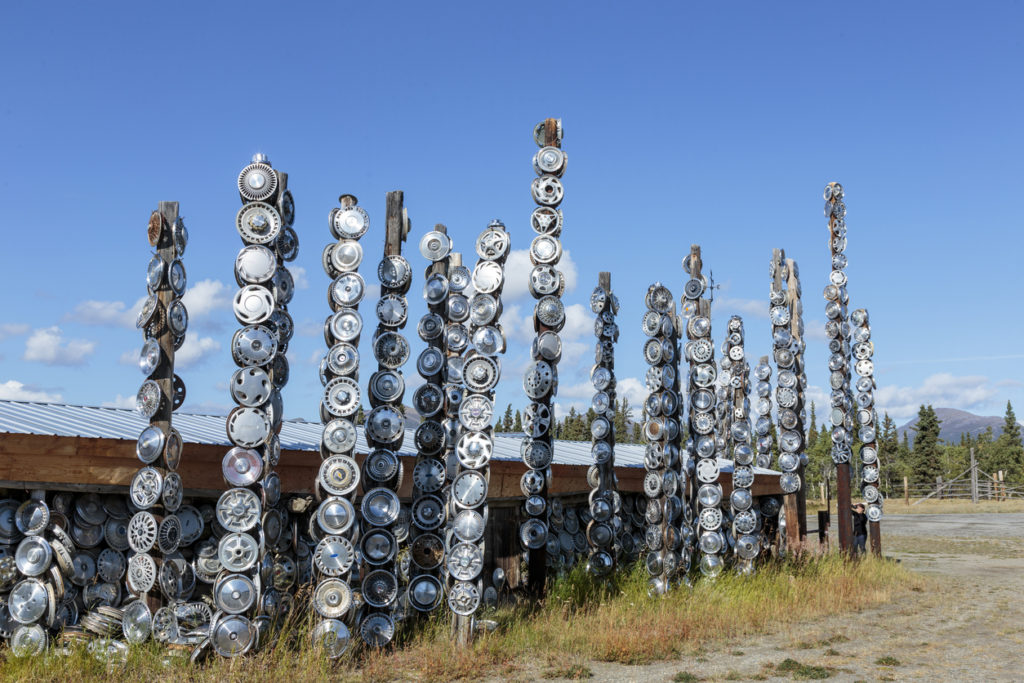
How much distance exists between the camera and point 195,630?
9.98 metres

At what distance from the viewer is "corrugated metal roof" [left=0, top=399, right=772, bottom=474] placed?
1074 centimetres

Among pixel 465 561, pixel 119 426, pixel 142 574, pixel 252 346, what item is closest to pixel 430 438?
pixel 465 561

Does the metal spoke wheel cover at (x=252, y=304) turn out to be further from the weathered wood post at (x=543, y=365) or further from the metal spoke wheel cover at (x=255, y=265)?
the weathered wood post at (x=543, y=365)

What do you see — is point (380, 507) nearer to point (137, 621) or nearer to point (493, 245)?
point (137, 621)

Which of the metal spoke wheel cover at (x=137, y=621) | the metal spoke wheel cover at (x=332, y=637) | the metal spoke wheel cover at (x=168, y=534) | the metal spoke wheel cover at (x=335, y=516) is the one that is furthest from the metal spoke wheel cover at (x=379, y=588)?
the metal spoke wheel cover at (x=137, y=621)

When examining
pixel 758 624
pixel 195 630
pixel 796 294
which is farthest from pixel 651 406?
pixel 195 630

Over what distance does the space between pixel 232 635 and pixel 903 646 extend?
8725mm

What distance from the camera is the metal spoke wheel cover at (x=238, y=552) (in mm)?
9750

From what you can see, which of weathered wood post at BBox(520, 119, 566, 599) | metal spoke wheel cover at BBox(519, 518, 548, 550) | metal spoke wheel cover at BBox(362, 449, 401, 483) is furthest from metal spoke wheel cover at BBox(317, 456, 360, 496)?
metal spoke wheel cover at BBox(519, 518, 548, 550)

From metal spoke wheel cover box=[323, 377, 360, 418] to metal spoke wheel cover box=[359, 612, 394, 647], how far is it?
2525mm

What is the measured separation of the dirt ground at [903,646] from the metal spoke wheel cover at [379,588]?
2594 mm

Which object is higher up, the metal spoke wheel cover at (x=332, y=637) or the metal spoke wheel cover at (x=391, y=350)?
the metal spoke wheel cover at (x=391, y=350)

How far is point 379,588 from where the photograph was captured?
10.9 m

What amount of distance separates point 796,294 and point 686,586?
28.2ft
